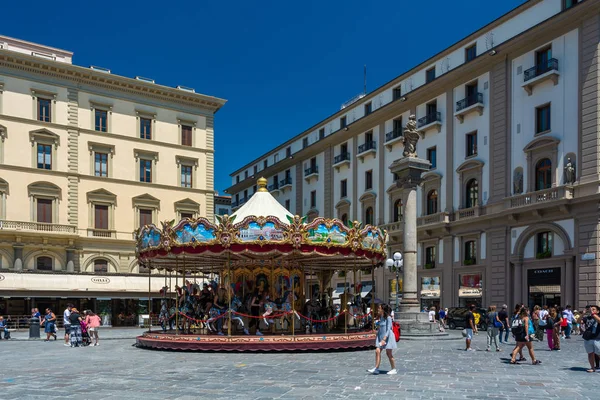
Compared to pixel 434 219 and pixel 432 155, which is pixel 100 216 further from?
pixel 432 155

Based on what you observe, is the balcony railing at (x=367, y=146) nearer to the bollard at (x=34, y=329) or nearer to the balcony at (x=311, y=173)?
the balcony at (x=311, y=173)

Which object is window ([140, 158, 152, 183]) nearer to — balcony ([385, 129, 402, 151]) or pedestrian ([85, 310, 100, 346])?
balcony ([385, 129, 402, 151])

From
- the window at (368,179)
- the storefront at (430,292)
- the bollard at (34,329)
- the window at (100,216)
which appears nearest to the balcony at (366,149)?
the window at (368,179)

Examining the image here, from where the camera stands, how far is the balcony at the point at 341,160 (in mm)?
52250

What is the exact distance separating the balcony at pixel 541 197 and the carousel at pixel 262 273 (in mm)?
12487

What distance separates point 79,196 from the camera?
141 ft

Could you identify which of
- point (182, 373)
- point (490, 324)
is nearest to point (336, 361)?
point (182, 373)

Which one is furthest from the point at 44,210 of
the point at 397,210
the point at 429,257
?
the point at 429,257

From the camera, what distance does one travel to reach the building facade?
3225 centimetres

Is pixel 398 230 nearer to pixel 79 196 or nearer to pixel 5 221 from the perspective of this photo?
pixel 79 196

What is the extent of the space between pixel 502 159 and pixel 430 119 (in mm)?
7272

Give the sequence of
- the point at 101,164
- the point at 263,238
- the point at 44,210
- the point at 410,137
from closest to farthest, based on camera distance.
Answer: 1. the point at 263,238
2. the point at 410,137
3. the point at 44,210
4. the point at 101,164

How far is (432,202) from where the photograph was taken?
43.9 meters

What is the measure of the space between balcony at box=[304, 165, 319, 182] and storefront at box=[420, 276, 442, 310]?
17092 millimetres
